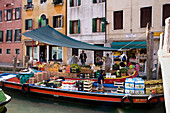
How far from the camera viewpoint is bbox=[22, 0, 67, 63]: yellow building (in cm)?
2102

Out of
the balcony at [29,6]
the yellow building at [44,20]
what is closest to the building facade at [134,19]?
the yellow building at [44,20]

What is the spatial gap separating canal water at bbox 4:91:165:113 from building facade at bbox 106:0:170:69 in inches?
349

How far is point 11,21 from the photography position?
25609 mm

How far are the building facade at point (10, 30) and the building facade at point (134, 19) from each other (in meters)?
13.3

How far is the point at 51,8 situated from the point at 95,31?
6.72 m

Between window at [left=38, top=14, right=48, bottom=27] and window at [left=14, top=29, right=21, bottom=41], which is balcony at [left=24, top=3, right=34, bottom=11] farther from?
window at [left=14, top=29, right=21, bottom=41]

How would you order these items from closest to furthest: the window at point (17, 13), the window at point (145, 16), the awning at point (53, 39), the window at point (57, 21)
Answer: the awning at point (53, 39) < the window at point (145, 16) < the window at point (57, 21) < the window at point (17, 13)

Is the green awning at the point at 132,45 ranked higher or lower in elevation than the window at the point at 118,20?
lower

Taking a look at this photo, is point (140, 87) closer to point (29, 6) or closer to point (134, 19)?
point (134, 19)

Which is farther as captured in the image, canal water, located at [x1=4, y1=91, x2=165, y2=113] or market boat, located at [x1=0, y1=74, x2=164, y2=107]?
canal water, located at [x1=4, y1=91, x2=165, y2=113]

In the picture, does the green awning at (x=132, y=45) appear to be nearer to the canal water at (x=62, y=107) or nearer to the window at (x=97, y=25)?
the window at (x=97, y=25)

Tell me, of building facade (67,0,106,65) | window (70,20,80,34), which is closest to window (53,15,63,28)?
building facade (67,0,106,65)

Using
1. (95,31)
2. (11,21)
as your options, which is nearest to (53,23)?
(95,31)

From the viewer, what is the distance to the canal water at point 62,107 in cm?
877
